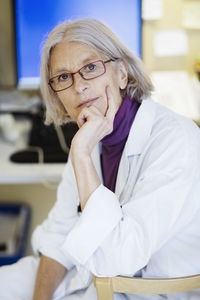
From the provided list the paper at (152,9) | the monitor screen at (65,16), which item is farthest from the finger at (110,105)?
the paper at (152,9)

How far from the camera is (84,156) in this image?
961 millimetres

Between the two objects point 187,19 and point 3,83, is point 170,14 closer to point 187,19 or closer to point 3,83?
point 187,19

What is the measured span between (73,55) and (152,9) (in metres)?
0.95

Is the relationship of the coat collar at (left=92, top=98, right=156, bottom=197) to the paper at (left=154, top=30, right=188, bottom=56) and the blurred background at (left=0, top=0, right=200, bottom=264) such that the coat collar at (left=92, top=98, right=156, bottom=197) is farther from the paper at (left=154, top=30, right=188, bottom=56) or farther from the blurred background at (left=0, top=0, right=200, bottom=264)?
the paper at (left=154, top=30, right=188, bottom=56)

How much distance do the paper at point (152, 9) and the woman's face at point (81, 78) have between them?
0.87 meters

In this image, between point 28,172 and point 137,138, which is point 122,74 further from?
point 28,172

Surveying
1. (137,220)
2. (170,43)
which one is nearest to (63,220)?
(137,220)

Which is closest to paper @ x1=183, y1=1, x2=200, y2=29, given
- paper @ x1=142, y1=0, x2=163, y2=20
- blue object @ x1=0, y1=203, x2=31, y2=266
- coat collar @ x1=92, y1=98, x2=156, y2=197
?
paper @ x1=142, y1=0, x2=163, y2=20

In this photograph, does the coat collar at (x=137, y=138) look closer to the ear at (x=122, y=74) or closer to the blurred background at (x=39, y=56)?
the ear at (x=122, y=74)

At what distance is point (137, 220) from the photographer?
0.90 meters

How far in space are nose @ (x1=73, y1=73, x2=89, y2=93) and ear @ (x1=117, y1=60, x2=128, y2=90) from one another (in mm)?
118

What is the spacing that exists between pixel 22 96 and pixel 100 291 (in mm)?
1289

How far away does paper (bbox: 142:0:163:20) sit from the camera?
6.05 ft

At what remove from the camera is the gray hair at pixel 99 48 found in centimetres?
106
